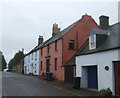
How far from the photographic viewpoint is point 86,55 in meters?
19.6

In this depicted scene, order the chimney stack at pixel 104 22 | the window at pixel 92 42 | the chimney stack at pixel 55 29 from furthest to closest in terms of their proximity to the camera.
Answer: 1. the chimney stack at pixel 55 29
2. the chimney stack at pixel 104 22
3. the window at pixel 92 42

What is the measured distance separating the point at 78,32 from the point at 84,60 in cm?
888

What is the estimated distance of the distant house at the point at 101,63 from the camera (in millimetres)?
15277

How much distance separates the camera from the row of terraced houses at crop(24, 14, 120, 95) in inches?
622

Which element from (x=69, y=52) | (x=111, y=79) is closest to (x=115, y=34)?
(x=111, y=79)

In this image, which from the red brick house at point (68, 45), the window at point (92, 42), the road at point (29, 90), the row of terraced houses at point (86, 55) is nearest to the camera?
the road at point (29, 90)

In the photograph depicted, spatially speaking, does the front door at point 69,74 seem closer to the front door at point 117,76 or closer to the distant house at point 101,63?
the distant house at point 101,63

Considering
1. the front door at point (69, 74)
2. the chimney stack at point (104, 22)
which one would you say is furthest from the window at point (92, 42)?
the chimney stack at point (104, 22)

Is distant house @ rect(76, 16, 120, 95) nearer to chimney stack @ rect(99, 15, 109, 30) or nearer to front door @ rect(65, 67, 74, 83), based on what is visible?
front door @ rect(65, 67, 74, 83)

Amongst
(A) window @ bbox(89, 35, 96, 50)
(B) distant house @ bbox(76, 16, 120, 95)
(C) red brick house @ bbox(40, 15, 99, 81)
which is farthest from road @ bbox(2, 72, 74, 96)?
(A) window @ bbox(89, 35, 96, 50)

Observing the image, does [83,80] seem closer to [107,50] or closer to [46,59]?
[107,50]

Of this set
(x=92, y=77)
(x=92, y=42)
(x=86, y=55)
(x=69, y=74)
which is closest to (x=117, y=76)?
(x=92, y=77)

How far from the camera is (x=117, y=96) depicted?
14242 mm

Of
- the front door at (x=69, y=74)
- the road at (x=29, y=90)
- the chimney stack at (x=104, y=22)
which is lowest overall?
the road at (x=29, y=90)
